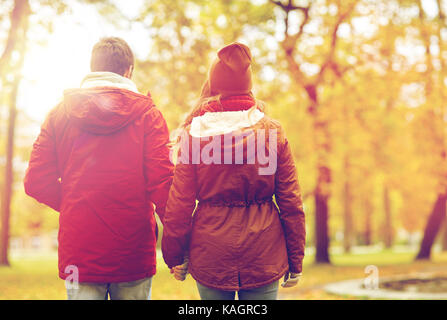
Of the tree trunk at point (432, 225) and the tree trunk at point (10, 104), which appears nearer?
the tree trunk at point (10, 104)

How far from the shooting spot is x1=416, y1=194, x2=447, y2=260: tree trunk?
63.8 ft

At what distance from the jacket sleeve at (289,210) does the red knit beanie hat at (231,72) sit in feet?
1.20

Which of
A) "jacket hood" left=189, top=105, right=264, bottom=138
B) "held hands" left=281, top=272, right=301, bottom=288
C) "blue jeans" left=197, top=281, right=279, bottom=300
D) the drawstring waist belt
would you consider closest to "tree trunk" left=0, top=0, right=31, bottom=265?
"jacket hood" left=189, top=105, right=264, bottom=138

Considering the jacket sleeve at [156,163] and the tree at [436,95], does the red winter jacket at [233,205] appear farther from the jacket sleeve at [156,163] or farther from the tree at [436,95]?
the tree at [436,95]

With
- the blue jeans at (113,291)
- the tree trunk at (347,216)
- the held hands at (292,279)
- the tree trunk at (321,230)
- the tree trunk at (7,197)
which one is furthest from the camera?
the tree trunk at (347,216)

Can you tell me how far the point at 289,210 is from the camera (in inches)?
113

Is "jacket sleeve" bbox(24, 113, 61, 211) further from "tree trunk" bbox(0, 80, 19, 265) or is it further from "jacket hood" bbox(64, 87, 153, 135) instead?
"tree trunk" bbox(0, 80, 19, 265)

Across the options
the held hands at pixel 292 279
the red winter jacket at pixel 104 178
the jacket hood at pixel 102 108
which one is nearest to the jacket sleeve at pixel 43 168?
the red winter jacket at pixel 104 178

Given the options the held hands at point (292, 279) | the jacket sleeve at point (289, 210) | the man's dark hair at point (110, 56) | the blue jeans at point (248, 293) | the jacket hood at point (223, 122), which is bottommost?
the blue jeans at point (248, 293)

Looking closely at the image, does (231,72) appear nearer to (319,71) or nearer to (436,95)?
(319,71)

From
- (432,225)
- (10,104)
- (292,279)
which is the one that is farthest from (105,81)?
(432,225)

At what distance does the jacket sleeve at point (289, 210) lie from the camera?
2.88 meters

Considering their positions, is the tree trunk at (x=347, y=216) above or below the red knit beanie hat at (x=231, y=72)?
below
